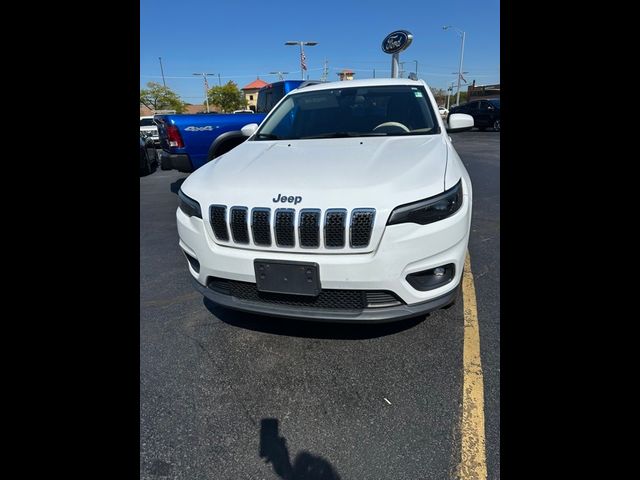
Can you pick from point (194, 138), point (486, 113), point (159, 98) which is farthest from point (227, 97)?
point (194, 138)

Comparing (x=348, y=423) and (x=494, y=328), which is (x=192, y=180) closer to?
(x=348, y=423)

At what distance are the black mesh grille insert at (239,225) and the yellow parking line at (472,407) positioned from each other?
4.88ft

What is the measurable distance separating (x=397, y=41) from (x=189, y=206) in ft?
24.7

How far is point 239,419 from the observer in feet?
5.83

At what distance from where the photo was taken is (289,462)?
1539mm

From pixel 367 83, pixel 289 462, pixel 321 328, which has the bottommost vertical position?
pixel 289 462

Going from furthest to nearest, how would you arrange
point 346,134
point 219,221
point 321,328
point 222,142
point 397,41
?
point 397,41
point 222,142
point 346,134
point 321,328
point 219,221

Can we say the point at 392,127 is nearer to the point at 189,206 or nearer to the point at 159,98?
the point at 189,206

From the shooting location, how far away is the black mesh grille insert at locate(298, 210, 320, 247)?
69.0 inches

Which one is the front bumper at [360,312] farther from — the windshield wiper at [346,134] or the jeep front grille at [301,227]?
the windshield wiper at [346,134]

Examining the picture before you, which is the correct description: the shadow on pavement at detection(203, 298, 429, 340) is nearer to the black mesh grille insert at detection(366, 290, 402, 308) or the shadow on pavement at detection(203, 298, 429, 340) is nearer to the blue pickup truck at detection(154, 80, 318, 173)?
the black mesh grille insert at detection(366, 290, 402, 308)

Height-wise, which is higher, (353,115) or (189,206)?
(353,115)
